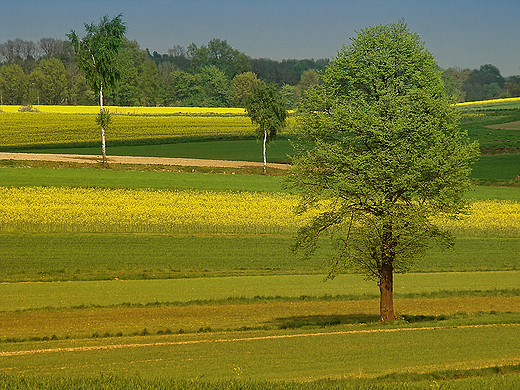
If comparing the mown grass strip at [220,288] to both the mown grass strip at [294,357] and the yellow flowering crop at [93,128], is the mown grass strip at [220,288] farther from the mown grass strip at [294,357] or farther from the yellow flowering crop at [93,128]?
the yellow flowering crop at [93,128]

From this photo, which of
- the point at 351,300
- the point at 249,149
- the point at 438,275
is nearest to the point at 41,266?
the point at 351,300

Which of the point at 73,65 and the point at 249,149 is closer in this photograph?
the point at 249,149

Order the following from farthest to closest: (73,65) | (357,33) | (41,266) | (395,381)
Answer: (73,65) → (41,266) → (357,33) → (395,381)

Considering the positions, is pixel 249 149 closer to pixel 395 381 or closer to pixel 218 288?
pixel 218 288

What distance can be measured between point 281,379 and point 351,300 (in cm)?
1418

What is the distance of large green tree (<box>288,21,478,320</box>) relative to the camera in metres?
20.2

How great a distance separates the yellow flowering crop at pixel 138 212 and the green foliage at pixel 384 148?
1668 cm

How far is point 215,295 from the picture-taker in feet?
81.5

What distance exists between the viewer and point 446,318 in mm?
21406

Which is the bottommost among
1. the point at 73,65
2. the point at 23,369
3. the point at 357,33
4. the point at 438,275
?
the point at 438,275

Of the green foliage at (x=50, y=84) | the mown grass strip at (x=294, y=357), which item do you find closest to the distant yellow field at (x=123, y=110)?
the green foliage at (x=50, y=84)

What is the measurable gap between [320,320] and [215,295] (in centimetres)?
512

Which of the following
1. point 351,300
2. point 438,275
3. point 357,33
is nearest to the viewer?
point 357,33

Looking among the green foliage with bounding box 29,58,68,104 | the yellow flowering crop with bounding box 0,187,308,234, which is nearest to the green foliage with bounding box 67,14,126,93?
the yellow flowering crop with bounding box 0,187,308,234
